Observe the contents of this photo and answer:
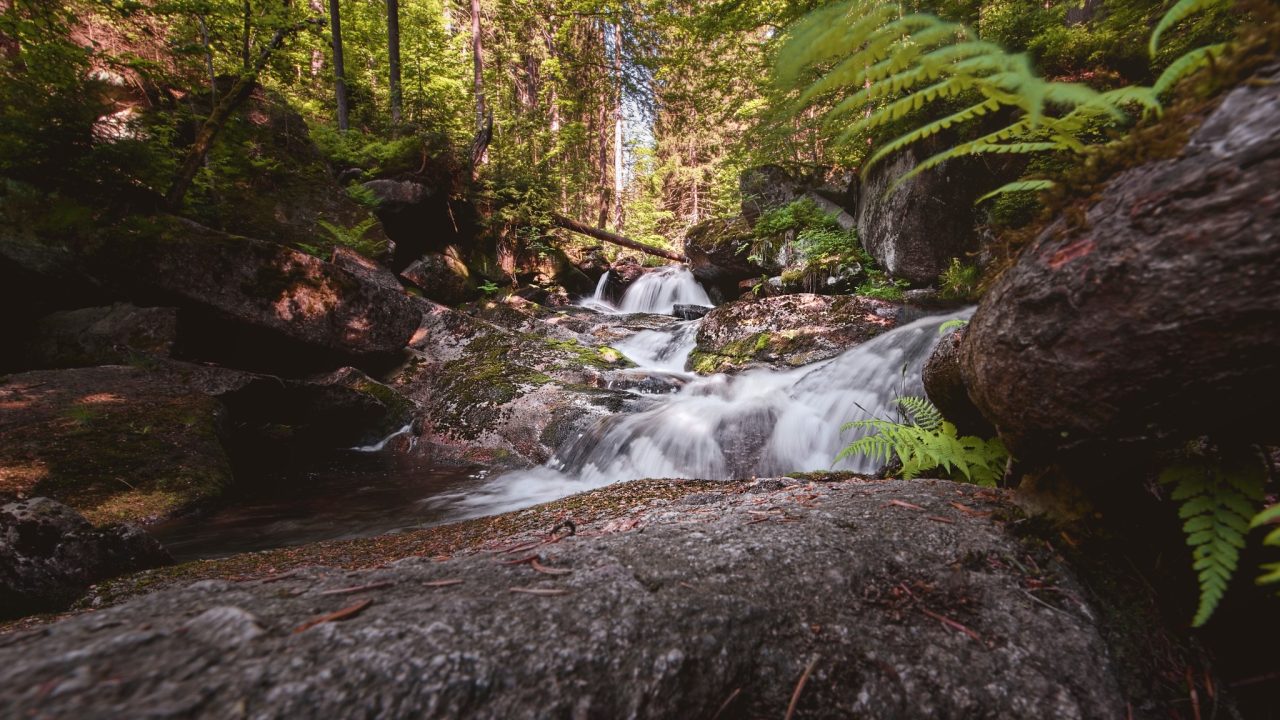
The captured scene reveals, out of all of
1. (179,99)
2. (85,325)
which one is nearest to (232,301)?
(85,325)

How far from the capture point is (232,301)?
233 inches

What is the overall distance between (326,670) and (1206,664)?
2205 mm

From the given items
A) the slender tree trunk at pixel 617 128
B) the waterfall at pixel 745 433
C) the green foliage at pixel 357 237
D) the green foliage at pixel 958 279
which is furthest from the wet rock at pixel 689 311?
the slender tree trunk at pixel 617 128

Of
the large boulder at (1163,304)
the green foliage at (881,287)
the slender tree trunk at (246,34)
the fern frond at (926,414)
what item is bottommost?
Result: the fern frond at (926,414)

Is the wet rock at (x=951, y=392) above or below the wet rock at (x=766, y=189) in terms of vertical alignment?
below

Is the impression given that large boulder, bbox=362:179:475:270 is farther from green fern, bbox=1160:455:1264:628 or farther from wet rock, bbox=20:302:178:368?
green fern, bbox=1160:455:1264:628

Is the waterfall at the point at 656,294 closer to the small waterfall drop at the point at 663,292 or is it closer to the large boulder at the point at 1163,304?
the small waterfall drop at the point at 663,292

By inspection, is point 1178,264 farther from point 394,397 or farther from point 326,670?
point 394,397

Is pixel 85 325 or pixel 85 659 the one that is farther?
pixel 85 325

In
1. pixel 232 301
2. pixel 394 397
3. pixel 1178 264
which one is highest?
pixel 232 301

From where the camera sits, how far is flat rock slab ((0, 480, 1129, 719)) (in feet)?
2.64

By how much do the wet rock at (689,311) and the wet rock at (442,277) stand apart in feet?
19.6

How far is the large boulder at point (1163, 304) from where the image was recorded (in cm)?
98

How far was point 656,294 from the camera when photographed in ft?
52.3
